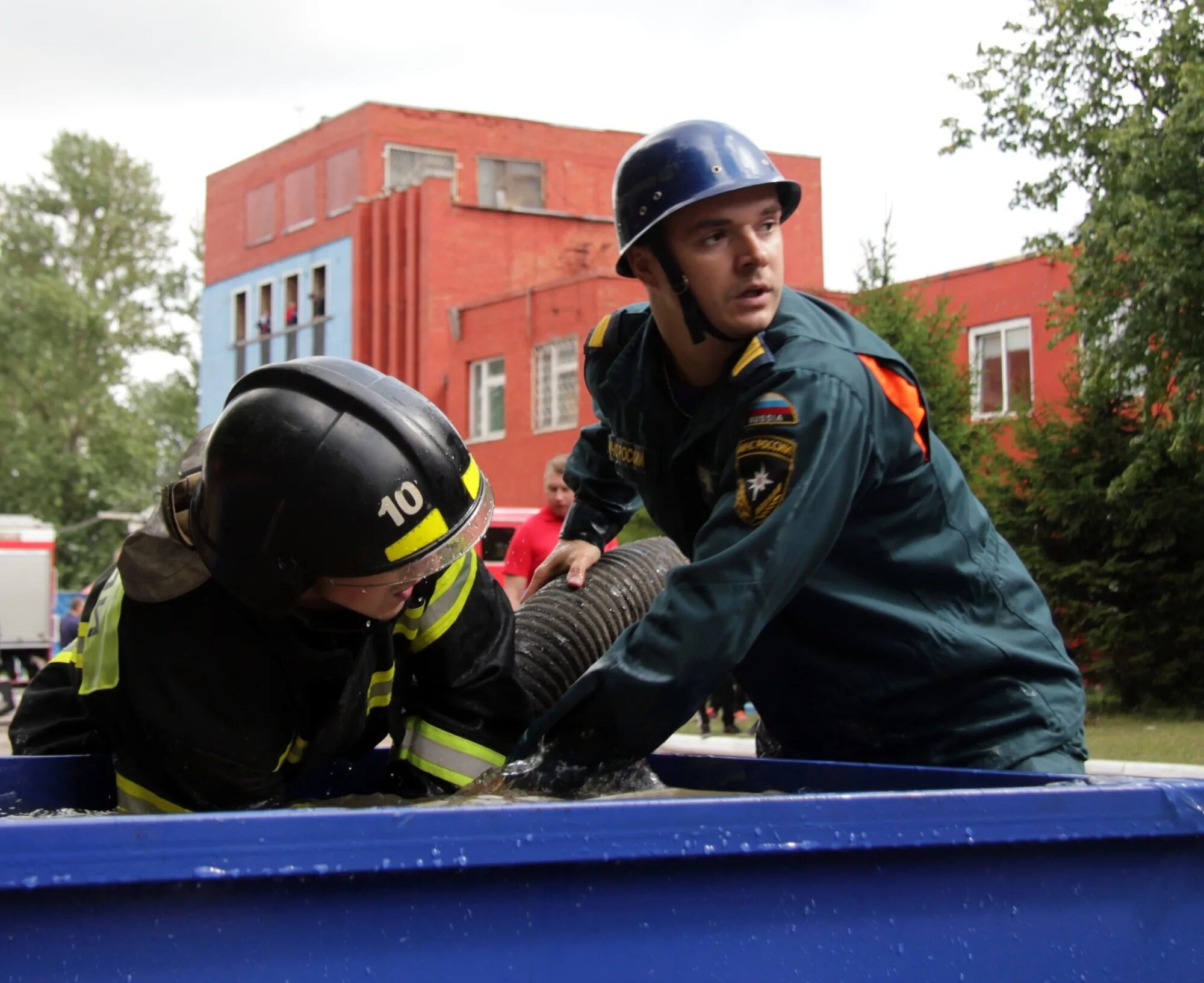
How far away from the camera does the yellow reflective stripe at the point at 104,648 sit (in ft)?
9.02

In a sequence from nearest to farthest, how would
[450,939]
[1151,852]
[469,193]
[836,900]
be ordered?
1. [450,939]
2. [836,900]
3. [1151,852]
4. [469,193]

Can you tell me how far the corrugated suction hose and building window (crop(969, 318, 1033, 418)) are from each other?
68.7ft

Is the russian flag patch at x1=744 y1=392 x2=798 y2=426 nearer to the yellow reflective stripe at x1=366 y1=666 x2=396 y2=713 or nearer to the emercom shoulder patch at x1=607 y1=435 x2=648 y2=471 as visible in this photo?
the emercom shoulder patch at x1=607 y1=435 x2=648 y2=471

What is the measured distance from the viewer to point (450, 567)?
3082 mm

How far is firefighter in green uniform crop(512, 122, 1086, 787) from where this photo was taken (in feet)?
8.38

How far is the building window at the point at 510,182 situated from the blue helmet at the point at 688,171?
Result: 32.5 meters

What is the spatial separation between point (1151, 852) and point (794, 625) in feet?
3.47

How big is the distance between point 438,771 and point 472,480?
606 mm

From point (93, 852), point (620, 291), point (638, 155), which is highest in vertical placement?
point (620, 291)

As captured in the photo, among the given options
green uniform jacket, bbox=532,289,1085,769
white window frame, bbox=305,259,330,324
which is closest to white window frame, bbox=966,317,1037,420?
white window frame, bbox=305,259,330,324

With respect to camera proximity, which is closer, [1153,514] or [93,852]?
[93,852]

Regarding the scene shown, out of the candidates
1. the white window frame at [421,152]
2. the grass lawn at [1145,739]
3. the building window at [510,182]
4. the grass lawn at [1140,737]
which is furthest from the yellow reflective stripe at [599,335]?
the building window at [510,182]

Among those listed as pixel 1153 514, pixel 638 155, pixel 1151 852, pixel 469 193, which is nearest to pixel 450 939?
pixel 1151 852

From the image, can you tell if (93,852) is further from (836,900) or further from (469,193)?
(469,193)
